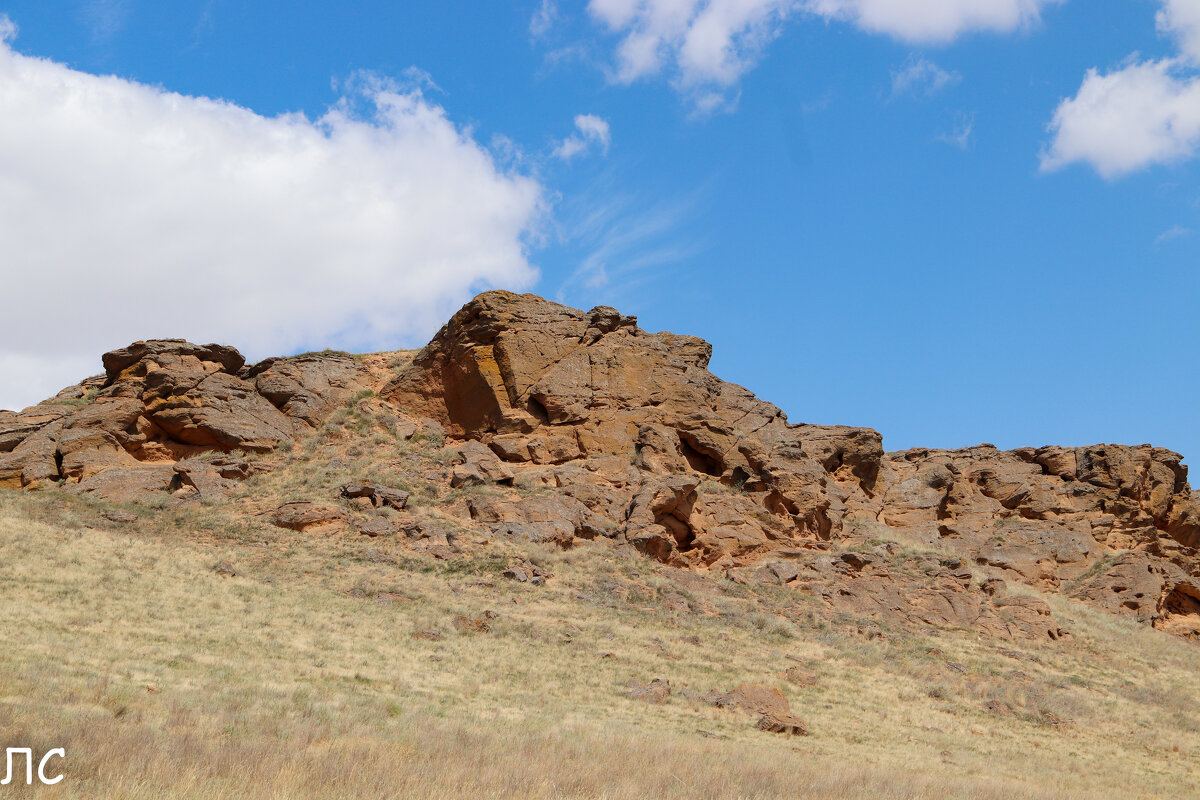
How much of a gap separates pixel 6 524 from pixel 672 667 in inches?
714

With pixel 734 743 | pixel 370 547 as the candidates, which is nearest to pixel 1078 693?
pixel 734 743

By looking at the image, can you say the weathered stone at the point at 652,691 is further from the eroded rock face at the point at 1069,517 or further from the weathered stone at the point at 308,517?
the eroded rock face at the point at 1069,517

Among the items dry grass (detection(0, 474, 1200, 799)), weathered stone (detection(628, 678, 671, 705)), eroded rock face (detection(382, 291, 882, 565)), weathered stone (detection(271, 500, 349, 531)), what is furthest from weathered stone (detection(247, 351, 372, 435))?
weathered stone (detection(628, 678, 671, 705))

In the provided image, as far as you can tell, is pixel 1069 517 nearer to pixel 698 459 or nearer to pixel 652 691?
pixel 698 459

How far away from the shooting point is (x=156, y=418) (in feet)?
101

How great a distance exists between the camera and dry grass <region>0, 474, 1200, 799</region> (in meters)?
10.0

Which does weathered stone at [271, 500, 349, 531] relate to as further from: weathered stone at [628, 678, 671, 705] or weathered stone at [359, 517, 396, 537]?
weathered stone at [628, 678, 671, 705]

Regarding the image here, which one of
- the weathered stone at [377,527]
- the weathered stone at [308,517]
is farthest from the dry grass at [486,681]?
the weathered stone at [308,517]

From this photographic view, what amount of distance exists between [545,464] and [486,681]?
15221 millimetres

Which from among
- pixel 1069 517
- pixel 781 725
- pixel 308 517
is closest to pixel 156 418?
pixel 308 517

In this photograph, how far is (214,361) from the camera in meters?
33.7

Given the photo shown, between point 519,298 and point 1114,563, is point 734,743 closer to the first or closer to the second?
point 519,298

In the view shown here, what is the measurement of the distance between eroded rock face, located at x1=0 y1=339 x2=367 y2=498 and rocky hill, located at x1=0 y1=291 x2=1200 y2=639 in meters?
0.08

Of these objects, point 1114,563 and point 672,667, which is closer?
point 672,667
